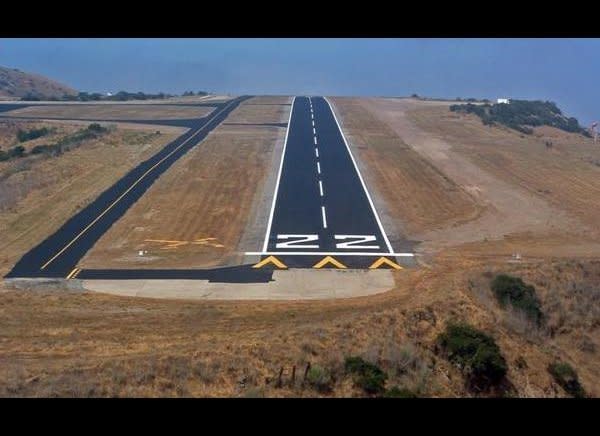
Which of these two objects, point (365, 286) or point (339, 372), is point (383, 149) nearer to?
point (365, 286)

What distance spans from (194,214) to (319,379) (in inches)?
715

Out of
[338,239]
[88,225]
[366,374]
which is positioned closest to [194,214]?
[88,225]

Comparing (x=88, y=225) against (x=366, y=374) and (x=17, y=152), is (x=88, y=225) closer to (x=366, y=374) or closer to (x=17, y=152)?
(x=366, y=374)

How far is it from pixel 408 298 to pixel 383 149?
106 ft

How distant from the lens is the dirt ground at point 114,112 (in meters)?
72.6

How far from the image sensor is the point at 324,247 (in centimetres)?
2798

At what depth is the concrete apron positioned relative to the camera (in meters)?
22.7

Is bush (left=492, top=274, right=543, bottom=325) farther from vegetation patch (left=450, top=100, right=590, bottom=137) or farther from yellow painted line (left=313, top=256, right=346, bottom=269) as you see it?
vegetation patch (left=450, top=100, right=590, bottom=137)

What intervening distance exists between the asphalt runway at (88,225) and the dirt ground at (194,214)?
560 millimetres

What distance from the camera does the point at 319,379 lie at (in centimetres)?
Answer: 1684

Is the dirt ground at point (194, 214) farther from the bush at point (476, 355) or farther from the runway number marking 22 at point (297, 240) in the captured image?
the bush at point (476, 355)

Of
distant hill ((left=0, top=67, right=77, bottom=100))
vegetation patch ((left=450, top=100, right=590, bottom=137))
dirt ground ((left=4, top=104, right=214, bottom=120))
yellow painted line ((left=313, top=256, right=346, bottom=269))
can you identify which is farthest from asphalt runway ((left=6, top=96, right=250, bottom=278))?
distant hill ((left=0, top=67, right=77, bottom=100))
